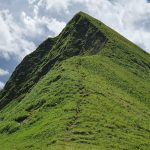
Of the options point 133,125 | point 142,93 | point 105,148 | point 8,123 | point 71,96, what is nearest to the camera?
point 105,148

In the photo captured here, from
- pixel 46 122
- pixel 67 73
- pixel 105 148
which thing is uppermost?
pixel 67 73

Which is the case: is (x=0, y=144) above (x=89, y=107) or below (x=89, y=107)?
below

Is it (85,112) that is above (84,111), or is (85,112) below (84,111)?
below

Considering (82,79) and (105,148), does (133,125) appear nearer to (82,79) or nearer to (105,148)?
(105,148)

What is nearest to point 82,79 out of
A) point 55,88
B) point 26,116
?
point 55,88

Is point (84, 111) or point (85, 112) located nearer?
point (85, 112)

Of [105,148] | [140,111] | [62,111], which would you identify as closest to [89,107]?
[62,111]

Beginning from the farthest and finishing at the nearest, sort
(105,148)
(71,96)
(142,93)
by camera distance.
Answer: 1. (142,93)
2. (71,96)
3. (105,148)

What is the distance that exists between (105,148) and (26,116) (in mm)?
61139

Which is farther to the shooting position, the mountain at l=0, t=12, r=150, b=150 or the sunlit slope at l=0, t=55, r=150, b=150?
the sunlit slope at l=0, t=55, r=150, b=150

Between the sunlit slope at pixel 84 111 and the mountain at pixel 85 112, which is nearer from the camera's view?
the mountain at pixel 85 112

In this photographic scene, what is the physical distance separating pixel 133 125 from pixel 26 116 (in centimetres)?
4440

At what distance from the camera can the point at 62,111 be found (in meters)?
135

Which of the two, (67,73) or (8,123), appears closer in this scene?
(8,123)
